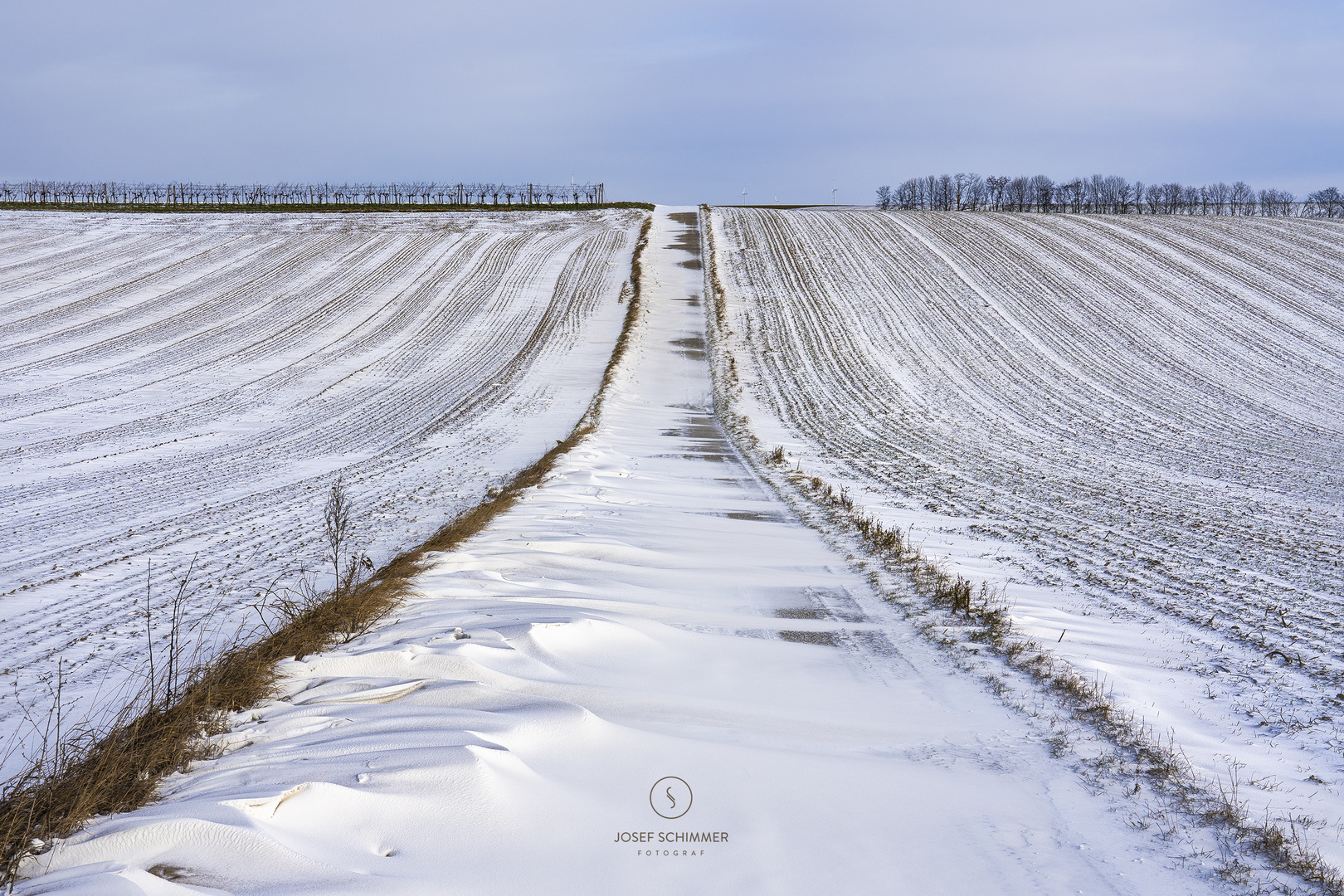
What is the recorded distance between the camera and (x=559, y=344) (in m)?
32.5

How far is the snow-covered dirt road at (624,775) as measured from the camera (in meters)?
3.38

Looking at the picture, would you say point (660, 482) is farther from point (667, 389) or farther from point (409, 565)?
point (667, 389)

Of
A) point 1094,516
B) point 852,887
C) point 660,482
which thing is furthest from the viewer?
point 660,482

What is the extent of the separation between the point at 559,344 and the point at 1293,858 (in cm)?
3046

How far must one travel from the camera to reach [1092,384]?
26.9 meters

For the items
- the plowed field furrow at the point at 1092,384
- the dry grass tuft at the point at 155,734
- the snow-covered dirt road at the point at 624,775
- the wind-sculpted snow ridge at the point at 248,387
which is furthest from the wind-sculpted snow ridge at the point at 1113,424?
the wind-sculpted snow ridge at the point at 248,387

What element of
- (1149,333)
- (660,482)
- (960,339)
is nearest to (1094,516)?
(660,482)

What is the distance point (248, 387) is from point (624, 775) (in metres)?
25.8

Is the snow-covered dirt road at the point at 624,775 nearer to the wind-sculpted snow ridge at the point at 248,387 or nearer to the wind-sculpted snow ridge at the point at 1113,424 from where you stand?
the wind-sculpted snow ridge at the point at 1113,424

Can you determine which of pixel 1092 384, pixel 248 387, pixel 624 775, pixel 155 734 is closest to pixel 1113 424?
pixel 1092 384

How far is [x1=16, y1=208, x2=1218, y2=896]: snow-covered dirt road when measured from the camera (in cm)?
338

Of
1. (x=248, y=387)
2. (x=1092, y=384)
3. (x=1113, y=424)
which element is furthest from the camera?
(x=1092, y=384)

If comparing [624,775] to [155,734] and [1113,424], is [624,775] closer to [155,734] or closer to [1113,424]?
[155,734]

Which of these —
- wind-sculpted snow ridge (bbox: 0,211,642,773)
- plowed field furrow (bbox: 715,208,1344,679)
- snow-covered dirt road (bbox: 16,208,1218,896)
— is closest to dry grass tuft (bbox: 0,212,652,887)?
snow-covered dirt road (bbox: 16,208,1218,896)
